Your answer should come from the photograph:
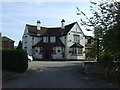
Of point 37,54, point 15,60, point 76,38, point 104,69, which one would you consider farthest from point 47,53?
point 104,69

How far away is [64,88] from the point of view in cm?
969

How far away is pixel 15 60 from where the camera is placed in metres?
15.5

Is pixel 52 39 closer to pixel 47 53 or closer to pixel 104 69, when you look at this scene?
pixel 47 53

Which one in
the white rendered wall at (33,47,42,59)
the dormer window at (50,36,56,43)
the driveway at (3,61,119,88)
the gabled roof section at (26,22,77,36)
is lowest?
the driveway at (3,61,119,88)

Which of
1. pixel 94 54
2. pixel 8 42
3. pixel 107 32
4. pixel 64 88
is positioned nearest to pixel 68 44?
pixel 8 42

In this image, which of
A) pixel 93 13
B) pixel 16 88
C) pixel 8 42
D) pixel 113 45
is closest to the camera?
pixel 16 88

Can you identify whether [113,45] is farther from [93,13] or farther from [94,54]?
[94,54]

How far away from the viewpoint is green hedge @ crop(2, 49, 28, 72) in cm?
1542

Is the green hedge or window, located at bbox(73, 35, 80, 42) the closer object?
the green hedge

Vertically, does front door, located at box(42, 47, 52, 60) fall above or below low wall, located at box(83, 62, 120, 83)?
above

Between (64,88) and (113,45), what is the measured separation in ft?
16.1

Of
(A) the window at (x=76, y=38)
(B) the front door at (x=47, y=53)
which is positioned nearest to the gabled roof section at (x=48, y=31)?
(A) the window at (x=76, y=38)

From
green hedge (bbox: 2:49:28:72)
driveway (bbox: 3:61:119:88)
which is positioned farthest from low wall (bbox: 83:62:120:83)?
green hedge (bbox: 2:49:28:72)

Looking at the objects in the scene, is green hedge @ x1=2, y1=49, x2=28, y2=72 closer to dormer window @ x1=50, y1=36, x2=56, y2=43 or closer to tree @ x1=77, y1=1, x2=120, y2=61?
tree @ x1=77, y1=1, x2=120, y2=61
